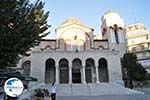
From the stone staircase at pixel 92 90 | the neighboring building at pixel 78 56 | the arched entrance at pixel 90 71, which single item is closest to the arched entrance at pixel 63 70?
the neighboring building at pixel 78 56

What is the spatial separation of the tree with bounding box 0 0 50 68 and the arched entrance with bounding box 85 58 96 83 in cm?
2155

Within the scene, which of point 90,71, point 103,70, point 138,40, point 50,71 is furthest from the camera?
point 138,40

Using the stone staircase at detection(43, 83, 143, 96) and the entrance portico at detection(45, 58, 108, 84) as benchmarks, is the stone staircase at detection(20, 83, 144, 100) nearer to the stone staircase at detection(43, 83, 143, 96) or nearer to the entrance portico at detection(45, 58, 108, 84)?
the stone staircase at detection(43, 83, 143, 96)

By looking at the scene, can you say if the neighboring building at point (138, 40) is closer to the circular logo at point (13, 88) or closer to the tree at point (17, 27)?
the tree at point (17, 27)

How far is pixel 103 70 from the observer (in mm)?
33938

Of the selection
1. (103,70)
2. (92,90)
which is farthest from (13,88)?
(103,70)

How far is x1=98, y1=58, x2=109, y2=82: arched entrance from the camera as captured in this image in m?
33.4

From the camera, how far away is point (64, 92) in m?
25.1

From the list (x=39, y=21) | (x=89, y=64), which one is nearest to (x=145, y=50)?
A: (x=89, y=64)

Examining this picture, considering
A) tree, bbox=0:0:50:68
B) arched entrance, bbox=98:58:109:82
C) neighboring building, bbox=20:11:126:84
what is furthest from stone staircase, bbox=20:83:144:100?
tree, bbox=0:0:50:68

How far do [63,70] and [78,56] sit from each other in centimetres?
333

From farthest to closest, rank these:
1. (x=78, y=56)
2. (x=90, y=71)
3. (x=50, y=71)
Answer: (x=90, y=71), (x=50, y=71), (x=78, y=56)

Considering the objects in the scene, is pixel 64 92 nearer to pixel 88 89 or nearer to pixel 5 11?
pixel 88 89

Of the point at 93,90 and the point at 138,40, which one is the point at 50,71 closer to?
the point at 93,90
